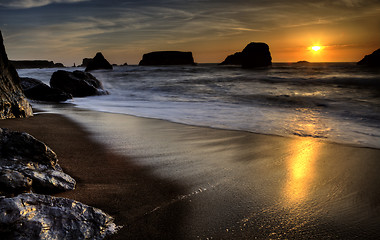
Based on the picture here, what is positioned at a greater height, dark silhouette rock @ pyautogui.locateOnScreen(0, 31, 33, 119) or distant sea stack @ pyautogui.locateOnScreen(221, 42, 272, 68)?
distant sea stack @ pyautogui.locateOnScreen(221, 42, 272, 68)

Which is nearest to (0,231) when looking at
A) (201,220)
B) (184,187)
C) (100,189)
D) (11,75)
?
(100,189)

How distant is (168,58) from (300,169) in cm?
13947

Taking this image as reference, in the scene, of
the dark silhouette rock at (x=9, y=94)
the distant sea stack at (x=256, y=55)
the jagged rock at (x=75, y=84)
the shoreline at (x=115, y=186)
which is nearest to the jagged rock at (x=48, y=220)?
the shoreline at (x=115, y=186)

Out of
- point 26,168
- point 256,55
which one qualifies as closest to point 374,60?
point 256,55

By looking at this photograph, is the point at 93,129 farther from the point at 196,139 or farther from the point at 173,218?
the point at 173,218

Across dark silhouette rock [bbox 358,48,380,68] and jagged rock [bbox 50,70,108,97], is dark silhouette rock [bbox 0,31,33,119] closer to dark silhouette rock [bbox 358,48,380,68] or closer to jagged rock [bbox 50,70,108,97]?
jagged rock [bbox 50,70,108,97]

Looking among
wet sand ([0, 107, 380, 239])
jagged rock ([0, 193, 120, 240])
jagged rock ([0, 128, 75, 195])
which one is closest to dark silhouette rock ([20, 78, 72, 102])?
wet sand ([0, 107, 380, 239])

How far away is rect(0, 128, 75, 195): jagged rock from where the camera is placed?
1500 mm

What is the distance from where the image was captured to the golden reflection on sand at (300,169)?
204 cm

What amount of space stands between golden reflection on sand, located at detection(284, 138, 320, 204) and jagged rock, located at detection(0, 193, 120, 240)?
1358 mm

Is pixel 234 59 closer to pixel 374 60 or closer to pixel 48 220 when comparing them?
pixel 374 60

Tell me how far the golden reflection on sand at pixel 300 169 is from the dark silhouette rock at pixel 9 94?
4358 millimetres

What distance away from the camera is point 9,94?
175 inches

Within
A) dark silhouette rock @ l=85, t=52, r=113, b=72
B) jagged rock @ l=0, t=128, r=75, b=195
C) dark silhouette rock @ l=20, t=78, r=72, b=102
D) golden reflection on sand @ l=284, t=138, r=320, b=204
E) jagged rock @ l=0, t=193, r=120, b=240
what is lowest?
golden reflection on sand @ l=284, t=138, r=320, b=204
